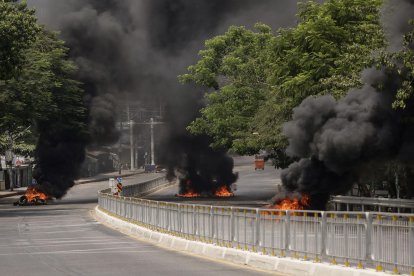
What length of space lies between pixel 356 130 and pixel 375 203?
34.2ft

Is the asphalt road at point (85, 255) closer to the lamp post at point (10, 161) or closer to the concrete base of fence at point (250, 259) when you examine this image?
the concrete base of fence at point (250, 259)

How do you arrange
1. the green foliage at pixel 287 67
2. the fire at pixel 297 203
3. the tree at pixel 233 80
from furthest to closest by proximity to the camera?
the tree at pixel 233 80, the green foliage at pixel 287 67, the fire at pixel 297 203

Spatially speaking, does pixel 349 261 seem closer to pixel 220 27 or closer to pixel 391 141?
pixel 391 141

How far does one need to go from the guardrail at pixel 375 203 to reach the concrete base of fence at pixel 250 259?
926 centimetres

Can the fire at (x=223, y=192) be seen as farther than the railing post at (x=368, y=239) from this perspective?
Yes

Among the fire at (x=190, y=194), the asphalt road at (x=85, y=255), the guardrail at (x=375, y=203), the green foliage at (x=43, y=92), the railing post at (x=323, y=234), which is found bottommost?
the fire at (x=190, y=194)

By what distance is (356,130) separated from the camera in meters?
28.0

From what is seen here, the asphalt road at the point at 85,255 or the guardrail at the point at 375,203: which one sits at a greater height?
the guardrail at the point at 375,203

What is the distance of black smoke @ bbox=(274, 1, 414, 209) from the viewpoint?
2764 cm

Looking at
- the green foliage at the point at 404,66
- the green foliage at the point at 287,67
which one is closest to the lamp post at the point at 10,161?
the green foliage at the point at 287,67

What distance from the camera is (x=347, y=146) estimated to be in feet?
90.8

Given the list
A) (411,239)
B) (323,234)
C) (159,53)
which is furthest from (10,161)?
(411,239)

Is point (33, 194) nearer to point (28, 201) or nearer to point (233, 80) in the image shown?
point (28, 201)

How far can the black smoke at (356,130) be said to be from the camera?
90.7 ft
